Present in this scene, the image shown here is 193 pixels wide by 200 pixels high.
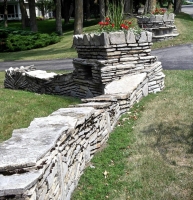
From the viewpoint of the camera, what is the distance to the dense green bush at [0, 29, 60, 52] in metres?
26.5

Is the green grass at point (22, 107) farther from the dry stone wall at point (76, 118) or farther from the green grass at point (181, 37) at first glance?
the green grass at point (181, 37)

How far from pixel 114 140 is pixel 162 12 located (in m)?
15.5

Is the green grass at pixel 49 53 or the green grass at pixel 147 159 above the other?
the green grass at pixel 147 159

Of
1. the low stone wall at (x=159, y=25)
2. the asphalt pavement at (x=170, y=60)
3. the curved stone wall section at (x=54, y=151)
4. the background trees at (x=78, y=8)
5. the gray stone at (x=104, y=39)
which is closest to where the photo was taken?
the curved stone wall section at (x=54, y=151)

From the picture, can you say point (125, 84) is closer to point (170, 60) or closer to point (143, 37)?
point (143, 37)

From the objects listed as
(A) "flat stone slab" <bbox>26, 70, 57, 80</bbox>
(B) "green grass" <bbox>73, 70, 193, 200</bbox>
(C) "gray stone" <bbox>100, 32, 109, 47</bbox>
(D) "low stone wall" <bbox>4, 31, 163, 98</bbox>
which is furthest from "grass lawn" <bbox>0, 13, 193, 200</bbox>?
(A) "flat stone slab" <bbox>26, 70, 57, 80</bbox>

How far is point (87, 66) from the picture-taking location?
9.37 metres

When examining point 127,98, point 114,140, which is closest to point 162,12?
point 127,98

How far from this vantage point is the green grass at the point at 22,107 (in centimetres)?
723

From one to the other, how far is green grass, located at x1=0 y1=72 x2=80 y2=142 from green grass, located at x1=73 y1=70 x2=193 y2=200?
2192mm

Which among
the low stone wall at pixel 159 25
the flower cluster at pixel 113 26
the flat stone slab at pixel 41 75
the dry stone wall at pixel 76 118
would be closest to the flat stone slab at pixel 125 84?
the dry stone wall at pixel 76 118

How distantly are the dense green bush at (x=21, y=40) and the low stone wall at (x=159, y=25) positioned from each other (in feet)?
31.6

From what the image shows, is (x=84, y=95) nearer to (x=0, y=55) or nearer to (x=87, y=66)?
(x=87, y=66)

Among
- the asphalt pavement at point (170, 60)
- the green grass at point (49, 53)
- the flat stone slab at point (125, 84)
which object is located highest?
the flat stone slab at point (125, 84)
